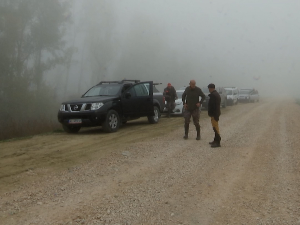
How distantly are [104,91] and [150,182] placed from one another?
7.77m

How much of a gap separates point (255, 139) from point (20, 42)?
22.8m

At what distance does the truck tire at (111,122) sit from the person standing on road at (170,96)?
614 centimetres

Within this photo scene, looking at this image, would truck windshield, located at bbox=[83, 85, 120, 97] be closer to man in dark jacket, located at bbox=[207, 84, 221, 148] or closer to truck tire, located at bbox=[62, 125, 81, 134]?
truck tire, located at bbox=[62, 125, 81, 134]

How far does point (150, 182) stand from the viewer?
6047 millimetres

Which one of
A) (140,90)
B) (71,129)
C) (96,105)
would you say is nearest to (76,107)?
(96,105)

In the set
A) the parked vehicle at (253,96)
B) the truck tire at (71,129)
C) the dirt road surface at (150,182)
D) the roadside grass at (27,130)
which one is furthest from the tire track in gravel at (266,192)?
the parked vehicle at (253,96)

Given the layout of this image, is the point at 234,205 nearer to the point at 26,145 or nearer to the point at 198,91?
the point at 198,91

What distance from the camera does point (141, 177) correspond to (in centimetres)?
637

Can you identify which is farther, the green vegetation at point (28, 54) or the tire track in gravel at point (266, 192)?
the green vegetation at point (28, 54)

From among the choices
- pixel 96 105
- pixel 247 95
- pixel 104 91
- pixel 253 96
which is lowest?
pixel 96 105

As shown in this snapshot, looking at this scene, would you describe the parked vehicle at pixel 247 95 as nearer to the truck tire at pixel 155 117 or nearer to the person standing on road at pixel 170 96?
the person standing on road at pixel 170 96

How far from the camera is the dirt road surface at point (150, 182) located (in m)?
4.54

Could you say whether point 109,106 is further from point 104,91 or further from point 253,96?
point 253,96

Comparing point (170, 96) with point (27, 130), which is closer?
point (27, 130)
